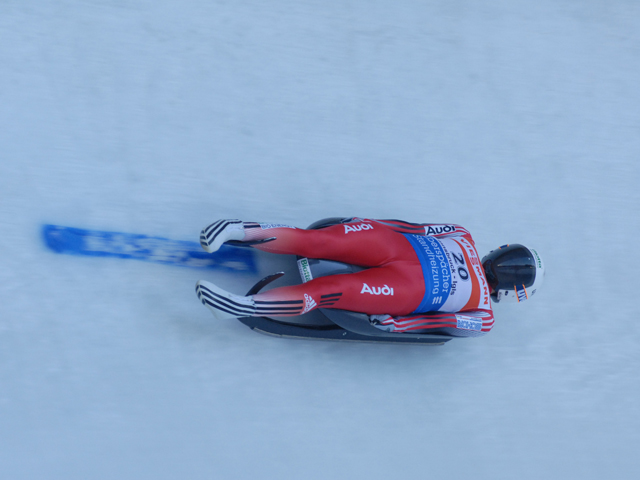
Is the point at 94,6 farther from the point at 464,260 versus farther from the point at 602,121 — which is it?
the point at 602,121

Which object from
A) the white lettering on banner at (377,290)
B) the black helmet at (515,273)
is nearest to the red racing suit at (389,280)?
the white lettering on banner at (377,290)

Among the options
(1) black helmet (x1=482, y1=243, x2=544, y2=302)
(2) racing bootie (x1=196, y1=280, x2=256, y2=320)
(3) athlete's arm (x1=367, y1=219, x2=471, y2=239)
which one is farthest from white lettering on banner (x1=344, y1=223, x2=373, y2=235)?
(1) black helmet (x1=482, y1=243, x2=544, y2=302)

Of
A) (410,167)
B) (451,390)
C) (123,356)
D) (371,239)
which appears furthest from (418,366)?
(123,356)

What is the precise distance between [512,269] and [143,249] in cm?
191

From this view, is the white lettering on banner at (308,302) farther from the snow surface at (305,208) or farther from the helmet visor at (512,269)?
the helmet visor at (512,269)

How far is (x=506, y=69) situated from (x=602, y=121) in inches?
33.4

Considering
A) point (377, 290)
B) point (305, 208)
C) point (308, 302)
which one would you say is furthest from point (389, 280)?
point (305, 208)

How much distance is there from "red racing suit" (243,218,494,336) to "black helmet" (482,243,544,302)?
100 mm

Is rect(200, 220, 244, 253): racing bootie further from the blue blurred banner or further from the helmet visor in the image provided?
the helmet visor

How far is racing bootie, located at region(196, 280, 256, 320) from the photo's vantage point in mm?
2438

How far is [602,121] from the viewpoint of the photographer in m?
4.46

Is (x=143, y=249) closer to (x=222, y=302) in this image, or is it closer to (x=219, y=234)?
(x=219, y=234)

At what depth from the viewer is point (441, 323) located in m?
2.92

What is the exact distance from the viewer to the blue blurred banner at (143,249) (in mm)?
2713
